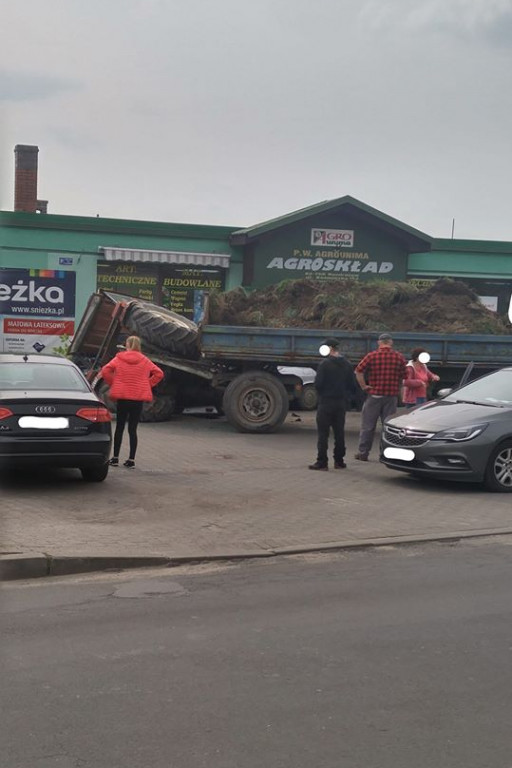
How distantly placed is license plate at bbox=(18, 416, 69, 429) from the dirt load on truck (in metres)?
6.64

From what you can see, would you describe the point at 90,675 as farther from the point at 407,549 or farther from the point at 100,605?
the point at 407,549

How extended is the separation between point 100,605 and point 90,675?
139 centimetres

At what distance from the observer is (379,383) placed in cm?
1311

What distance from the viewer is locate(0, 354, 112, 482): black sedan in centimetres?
976

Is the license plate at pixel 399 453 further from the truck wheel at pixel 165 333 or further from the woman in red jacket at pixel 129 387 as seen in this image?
the truck wheel at pixel 165 333

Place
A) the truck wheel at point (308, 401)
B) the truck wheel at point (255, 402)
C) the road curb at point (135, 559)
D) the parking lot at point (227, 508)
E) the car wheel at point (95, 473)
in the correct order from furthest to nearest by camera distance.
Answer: the truck wheel at point (308, 401) → the truck wheel at point (255, 402) → the car wheel at point (95, 473) → the parking lot at point (227, 508) → the road curb at point (135, 559)

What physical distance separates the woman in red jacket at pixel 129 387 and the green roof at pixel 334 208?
1444 centimetres

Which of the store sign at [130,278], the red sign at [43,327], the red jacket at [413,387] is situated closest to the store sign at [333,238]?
the store sign at [130,278]

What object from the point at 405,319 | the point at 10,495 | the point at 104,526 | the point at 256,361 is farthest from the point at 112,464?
the point at 405,319

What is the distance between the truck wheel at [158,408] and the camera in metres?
16.9

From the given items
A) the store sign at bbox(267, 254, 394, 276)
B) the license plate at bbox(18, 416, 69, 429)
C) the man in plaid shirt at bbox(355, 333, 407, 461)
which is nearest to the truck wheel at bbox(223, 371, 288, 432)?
the man in plaid shirt at bbox(355, 333, 407, 461)

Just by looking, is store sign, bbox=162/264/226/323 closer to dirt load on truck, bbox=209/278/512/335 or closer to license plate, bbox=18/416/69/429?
dirt load on truck, bbox=209/278/512/335

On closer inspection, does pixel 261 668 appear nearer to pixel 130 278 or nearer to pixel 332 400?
pixel 332 400

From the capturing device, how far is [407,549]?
27.0 ft
